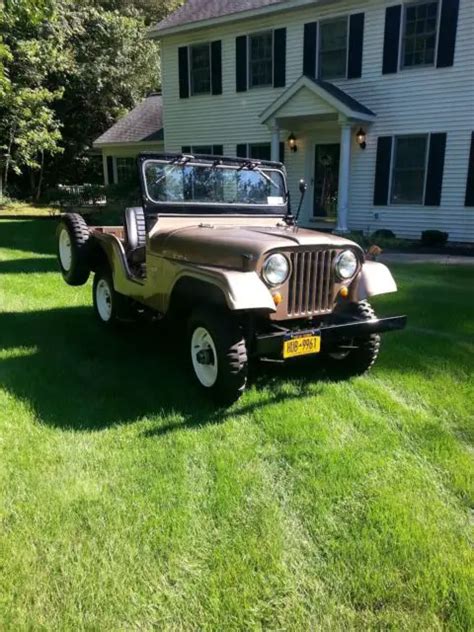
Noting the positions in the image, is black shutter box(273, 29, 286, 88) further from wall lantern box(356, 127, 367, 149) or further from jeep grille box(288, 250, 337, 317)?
jeep grille box(288, 250, 337, 317)

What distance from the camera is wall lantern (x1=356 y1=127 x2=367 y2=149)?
506 inches

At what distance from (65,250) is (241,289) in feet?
11.4

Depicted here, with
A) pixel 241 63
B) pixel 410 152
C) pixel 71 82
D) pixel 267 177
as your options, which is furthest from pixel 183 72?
pixel 71 82

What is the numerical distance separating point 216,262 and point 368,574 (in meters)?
2.22

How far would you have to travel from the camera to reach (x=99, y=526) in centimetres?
256

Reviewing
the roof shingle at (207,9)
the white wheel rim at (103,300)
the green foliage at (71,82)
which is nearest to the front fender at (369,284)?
the white wheel rim at (103,300)

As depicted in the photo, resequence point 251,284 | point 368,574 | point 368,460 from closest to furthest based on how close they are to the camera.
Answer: point 368,574 → point 368,460 → point 251,284

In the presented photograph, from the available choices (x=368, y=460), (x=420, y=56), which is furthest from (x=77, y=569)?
(x=420, y=56)

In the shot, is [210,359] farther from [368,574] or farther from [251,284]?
[368,574]

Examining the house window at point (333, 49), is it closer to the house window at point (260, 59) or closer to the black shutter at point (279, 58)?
the black shutter at point (279, 58)

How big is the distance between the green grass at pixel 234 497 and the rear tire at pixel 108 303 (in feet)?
2.13

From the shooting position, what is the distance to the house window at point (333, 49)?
12.9 meters

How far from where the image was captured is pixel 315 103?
12.6 m

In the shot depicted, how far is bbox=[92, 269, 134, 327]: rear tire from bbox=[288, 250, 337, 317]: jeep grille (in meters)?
2.16
